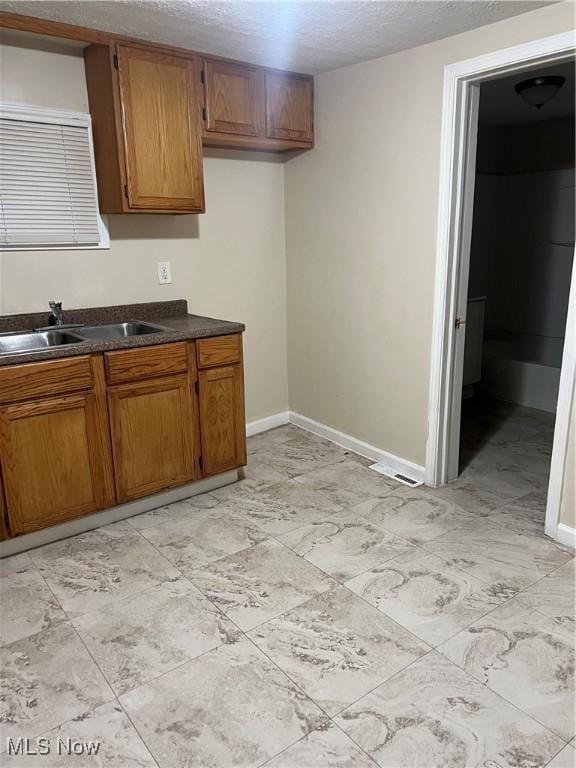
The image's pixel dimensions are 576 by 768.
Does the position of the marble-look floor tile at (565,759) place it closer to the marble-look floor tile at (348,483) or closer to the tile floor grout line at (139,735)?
the tile floor grout line at (139,735)

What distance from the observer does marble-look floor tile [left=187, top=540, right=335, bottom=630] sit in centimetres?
212

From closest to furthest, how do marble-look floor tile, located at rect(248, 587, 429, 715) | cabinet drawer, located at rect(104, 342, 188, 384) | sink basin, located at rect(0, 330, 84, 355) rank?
marble-look floor tile, located at rect(248, 587, 429, 715)
cabinet drawer, located at rect(104, 342, 188, 384)
sink basin, located at rect(0, 330, 84, 355)

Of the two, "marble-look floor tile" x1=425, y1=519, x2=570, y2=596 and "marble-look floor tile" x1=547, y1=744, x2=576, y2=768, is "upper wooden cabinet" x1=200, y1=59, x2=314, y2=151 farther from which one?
"marble-look floor tile" x1=547, y1=744, x2=576, y2=768

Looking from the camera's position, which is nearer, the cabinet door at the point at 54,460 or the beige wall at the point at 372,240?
the cabinet door at the point at 54,460

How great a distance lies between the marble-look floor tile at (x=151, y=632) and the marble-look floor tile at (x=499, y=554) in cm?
104

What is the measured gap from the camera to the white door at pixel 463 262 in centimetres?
267

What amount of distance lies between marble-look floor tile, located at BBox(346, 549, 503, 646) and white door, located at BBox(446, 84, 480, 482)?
84 cm

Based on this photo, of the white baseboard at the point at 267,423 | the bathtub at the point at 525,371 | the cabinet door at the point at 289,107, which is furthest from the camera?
the bathtub at the point at 525,371

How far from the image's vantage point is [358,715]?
165cm

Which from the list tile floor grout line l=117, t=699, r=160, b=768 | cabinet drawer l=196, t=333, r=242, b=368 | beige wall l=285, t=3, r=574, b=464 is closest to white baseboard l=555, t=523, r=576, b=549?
beige wall l=285, t=3, r=574, b=464

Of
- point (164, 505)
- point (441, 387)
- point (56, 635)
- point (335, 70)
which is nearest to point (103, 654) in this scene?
point (56, 635)

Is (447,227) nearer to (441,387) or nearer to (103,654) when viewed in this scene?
(441,387)

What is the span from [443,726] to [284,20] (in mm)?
2649

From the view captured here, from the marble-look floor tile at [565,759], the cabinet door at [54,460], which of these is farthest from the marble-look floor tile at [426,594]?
the cabinet door at [54,460]
